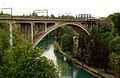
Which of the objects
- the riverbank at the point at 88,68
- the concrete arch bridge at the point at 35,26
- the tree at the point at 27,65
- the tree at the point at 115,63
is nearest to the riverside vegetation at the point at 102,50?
the tree at the point at 115,63

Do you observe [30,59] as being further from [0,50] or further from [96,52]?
[96,52]

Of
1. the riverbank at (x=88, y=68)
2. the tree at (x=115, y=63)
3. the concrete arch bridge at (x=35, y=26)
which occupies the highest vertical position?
the concrete arch bridge at (x=35, y=26)

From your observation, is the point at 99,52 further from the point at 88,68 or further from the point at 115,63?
the point at 115,63

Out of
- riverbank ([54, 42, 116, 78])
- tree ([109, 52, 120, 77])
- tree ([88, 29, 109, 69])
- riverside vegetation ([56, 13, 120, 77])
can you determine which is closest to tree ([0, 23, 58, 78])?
tree ([109, 52, 120, 77])

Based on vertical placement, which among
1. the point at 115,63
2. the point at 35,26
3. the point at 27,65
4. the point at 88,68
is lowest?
the point at 88,68

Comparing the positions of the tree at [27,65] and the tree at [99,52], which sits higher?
the tree at [27,65]

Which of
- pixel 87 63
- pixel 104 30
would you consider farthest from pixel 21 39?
pixel 104 30

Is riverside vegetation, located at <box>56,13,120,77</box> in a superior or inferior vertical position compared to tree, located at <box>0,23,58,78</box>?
inferior

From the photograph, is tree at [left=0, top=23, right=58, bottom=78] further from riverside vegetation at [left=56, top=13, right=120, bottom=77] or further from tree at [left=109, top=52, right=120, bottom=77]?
riverside vegetation at [left=56, top=13, right=120, bottom=77]

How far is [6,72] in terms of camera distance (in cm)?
1823

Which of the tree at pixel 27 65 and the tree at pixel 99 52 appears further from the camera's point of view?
the tree at pixel 99 52

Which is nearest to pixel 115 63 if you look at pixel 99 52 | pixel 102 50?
pixel 102 50

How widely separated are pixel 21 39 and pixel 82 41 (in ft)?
60.3

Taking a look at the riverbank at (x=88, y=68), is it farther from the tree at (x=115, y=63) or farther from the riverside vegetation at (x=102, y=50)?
the tree at (x=115, y=63)
